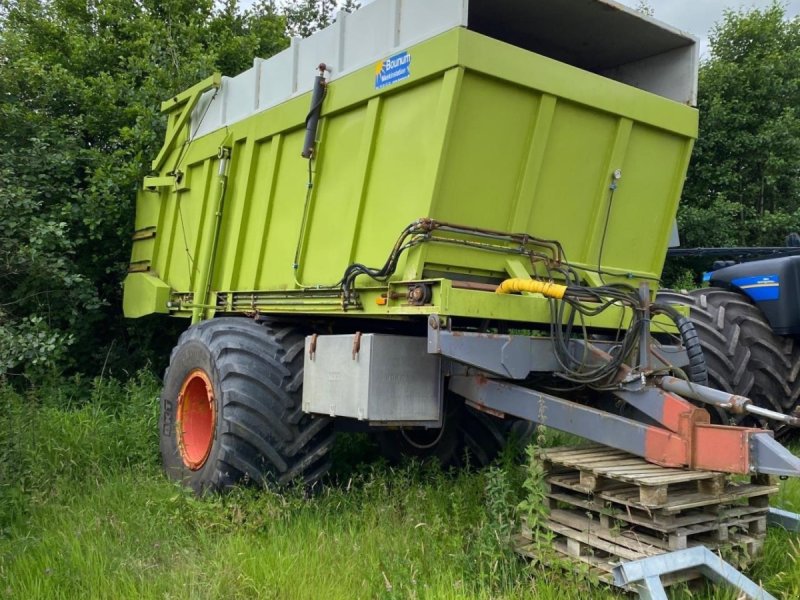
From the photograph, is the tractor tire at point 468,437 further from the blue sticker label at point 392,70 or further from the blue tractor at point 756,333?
the blue sticker label at point 392,70

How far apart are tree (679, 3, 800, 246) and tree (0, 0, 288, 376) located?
37.1ft

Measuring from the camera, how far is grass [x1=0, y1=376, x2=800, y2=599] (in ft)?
10.7

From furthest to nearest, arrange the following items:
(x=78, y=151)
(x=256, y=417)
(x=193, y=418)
Answer: 1. (x=78, y=151)
2. (x=193, y=418)
3. (x=256, y=417)

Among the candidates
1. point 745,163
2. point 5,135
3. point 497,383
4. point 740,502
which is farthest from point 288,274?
point 745,163

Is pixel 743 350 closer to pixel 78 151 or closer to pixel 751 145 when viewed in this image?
pixel 78 151

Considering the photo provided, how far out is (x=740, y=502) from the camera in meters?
3.51

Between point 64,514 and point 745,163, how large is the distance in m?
16.3

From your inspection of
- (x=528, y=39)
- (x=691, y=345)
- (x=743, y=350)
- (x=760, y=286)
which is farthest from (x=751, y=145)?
(x=691, y=345)

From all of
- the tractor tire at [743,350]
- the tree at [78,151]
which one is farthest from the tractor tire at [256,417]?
the tractor tire at [743,350]

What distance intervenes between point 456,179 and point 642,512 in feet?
6.39

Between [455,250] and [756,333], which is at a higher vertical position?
[455,250]

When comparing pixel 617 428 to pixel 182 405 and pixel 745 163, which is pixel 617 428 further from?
pixel 745 163

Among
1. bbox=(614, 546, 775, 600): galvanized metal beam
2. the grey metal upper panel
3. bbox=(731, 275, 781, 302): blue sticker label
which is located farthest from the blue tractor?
bbox=(614, 546, 775, 600): galvanized metal beam

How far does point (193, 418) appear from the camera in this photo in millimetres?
5332
